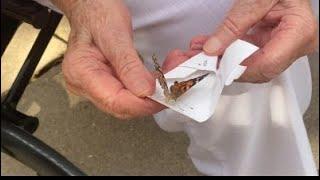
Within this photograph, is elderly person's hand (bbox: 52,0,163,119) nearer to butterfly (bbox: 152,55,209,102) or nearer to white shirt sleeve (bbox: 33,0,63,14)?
butterfly (bbox: 152,55,209,102)

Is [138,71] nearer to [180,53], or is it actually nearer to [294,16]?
[180,53]

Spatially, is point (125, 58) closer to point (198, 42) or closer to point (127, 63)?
point (127, 63)

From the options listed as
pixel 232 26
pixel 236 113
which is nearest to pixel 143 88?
pixel 232 26

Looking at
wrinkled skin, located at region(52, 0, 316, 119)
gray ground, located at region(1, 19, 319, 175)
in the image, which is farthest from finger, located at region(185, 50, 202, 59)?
gray ground, located at region(1, 19, 319, 175)

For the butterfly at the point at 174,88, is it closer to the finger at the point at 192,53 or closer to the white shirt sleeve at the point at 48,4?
the finger at the point at 192,53

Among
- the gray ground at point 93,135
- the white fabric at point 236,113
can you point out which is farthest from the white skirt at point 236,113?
the gray ground at point 93,135
